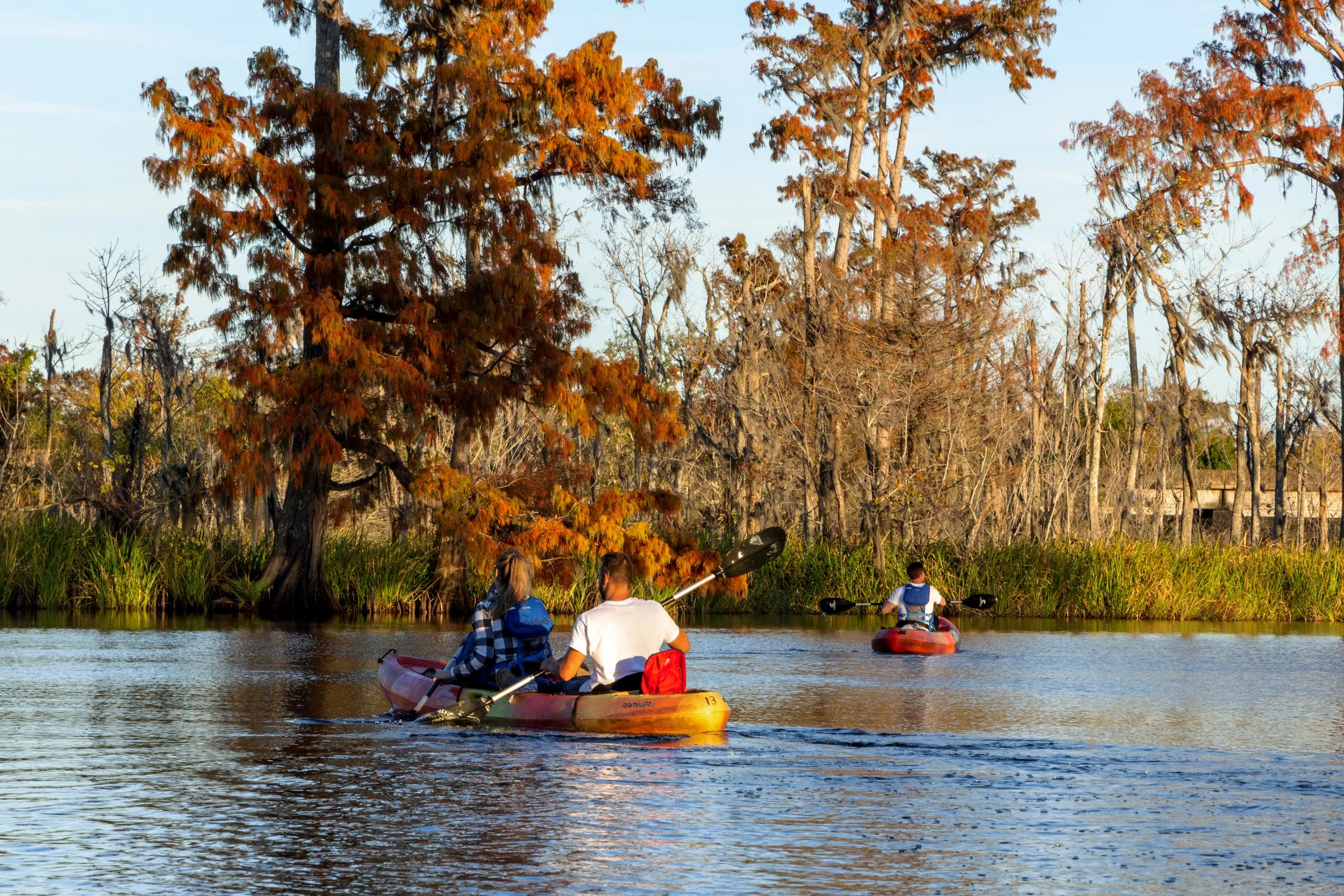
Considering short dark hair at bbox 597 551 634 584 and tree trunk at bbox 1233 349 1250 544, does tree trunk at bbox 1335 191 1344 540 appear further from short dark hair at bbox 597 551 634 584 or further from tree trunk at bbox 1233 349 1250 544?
short dark hair at bbox 597 551 634 584

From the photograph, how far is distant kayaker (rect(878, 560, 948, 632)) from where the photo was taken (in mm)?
20984

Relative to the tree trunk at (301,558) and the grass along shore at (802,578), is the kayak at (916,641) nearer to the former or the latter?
the grass along shore at (802,578)

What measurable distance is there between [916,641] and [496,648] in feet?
27.8

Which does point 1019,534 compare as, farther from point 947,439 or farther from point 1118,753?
point 1118,753

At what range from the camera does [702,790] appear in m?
9.52

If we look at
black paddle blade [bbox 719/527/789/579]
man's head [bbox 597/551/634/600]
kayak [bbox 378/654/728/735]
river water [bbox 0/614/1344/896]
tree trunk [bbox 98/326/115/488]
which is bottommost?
river water [bbox 0/614/1344/896]

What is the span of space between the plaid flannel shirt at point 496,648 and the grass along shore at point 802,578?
13147mm

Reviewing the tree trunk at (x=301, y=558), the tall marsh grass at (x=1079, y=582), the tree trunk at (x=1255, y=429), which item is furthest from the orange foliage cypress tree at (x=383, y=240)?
the tree trunk at (x=1255, y=429)

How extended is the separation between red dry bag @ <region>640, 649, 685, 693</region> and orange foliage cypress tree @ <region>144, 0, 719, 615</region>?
13.6m

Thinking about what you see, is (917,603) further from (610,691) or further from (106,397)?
(106,397)

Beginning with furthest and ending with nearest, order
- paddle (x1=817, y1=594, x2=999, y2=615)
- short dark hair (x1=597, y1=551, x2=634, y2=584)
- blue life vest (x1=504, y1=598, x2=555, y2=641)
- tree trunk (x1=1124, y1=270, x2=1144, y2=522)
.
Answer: tree trunk (x1=1124, y1=270, x2=1144, y2=522)
paddle (x1=817, y1=594, x2=999, y2=615)
blue life vest (x1=504, y1=598, x2=555, y2=641)
short dark hair (x1=597, y1=551, x2=634, y2=584)

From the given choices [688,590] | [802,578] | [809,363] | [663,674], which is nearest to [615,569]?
[663,674]

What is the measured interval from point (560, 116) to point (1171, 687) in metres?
14.2

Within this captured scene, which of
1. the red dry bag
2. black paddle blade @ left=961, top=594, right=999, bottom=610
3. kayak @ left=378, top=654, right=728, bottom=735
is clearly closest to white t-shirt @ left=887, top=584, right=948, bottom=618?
black paddle blade @ left=961, top=594, right=999, bottom=610
